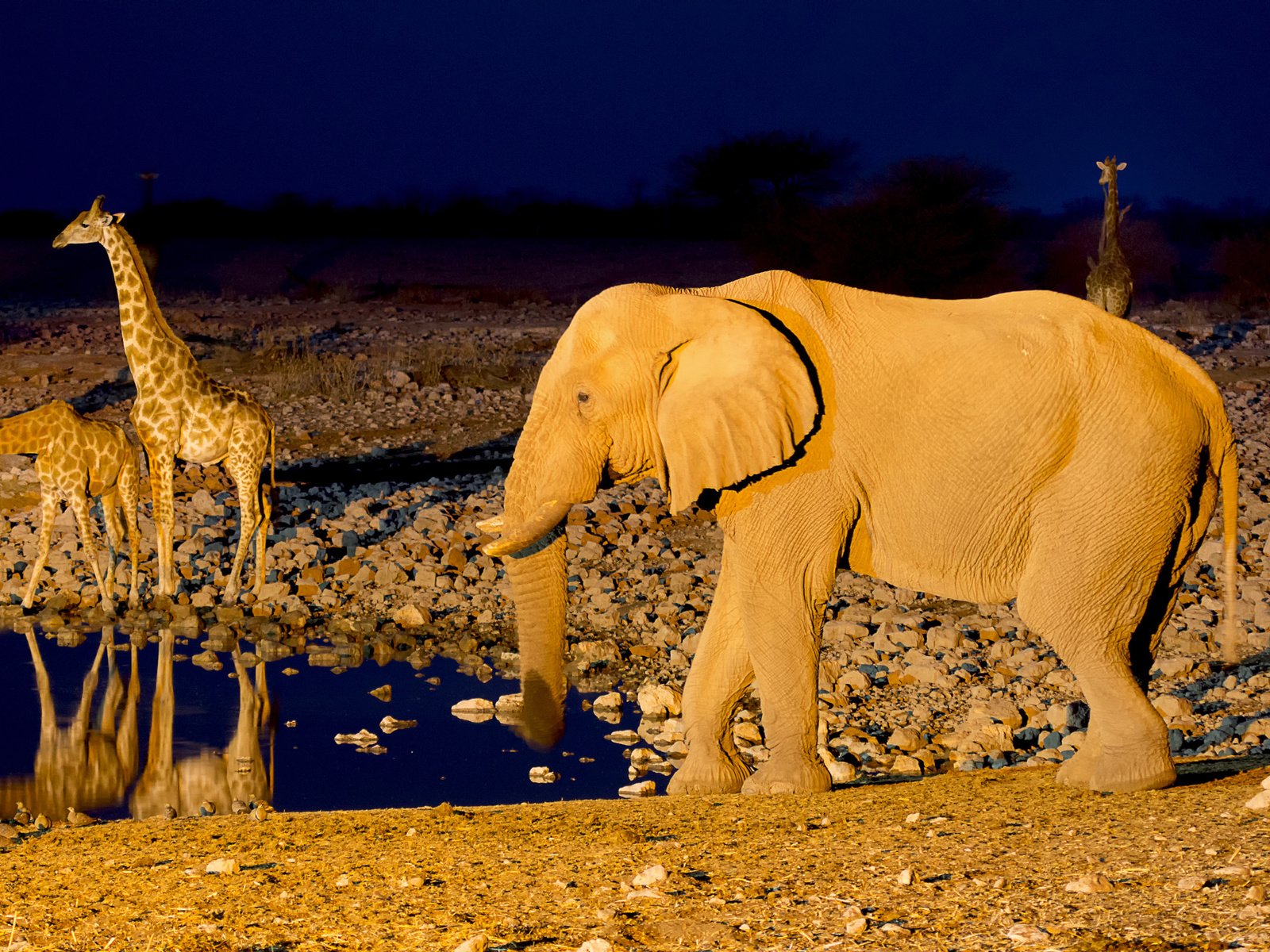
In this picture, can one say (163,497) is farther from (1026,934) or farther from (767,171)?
(767,171)

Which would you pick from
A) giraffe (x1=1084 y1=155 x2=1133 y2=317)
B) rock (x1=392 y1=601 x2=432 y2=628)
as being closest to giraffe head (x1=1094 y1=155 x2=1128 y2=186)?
giraffe (x1=1084 y1=155 x2=1133 y2=317)

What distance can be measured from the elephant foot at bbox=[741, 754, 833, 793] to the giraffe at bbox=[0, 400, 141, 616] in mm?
5711

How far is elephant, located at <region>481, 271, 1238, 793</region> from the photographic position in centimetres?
571

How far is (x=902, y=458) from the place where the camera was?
588 cm

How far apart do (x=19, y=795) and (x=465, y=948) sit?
4.22 metres

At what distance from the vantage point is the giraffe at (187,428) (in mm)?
10320

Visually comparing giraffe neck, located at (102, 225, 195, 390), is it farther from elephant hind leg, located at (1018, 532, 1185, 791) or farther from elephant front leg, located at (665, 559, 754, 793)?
elephant hind leg, located at (1018, 532, 1185, 791)

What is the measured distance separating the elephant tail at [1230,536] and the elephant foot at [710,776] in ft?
6.22

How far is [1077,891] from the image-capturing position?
4191mm

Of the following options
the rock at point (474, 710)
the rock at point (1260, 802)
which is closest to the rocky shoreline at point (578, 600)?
the rock at point (474, 710)

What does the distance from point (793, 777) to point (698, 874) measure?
146 cm

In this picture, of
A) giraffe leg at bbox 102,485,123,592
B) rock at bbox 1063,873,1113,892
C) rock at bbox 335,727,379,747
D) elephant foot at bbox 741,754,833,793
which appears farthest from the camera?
giraffe leg at bbox 102,485,123,592

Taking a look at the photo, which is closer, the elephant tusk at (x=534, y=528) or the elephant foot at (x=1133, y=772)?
the elephant foot at (x=1133, y=772)

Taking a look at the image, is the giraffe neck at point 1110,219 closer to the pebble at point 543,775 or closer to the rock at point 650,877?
the pebble at point 543,775
